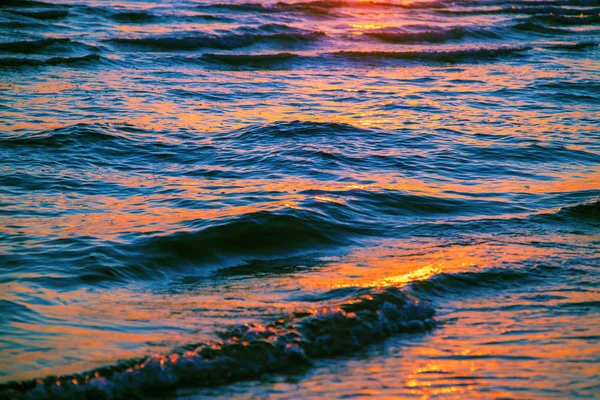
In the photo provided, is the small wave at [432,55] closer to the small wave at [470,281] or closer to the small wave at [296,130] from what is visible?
the small wave at [296,130]

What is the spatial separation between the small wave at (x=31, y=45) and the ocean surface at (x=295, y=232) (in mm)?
793

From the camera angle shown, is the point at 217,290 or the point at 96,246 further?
the point at 96,246

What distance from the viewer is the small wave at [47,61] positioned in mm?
15480

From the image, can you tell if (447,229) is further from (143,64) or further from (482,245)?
(143,64)

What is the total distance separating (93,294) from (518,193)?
4863mm

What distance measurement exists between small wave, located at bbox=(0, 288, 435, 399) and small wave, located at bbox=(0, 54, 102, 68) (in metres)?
12.4

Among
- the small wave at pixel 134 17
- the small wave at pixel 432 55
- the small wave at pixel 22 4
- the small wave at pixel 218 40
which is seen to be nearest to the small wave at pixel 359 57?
the small wave at pixel 432 55

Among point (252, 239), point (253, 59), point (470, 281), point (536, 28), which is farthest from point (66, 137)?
point (536, 28)

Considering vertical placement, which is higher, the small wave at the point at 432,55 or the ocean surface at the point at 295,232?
the small wave at the point at 432,55

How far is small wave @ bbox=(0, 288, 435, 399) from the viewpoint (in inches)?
160

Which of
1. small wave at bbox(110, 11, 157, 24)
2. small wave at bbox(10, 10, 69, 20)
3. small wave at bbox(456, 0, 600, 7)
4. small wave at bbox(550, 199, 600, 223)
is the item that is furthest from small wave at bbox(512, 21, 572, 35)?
small wave at bbox(550, 199, 600, 223)

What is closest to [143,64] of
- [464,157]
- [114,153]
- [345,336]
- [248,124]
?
[248,124]

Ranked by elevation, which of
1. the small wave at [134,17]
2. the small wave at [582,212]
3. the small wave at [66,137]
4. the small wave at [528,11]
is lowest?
the small wave at [582,212]

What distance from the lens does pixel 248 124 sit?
444 inches
